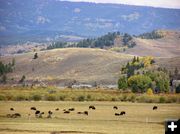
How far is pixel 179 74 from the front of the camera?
180875 millimetres

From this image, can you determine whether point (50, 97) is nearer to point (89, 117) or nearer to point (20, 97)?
point (20, 97)

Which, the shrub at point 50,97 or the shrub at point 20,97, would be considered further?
the shrub at point 50,97

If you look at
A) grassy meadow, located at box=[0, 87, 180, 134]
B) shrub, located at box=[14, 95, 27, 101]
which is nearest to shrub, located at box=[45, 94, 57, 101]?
grassy meadow, located at box=[0, 87, 180, 134]

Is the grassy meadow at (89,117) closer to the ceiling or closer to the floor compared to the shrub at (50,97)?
closer to the ceiling

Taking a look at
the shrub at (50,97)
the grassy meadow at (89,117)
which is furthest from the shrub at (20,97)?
the shrub at (50,97)

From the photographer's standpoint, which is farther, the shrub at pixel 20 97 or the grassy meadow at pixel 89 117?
the shrub at pixel 20 97

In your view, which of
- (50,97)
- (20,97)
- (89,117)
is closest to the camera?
(89,117)

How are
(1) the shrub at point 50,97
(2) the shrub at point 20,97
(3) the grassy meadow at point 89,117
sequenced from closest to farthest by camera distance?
1. (3) the grassy meadow at point 89,117
2. (2) the shrub at point 20,97
3. (1) the shrub at point 50,97

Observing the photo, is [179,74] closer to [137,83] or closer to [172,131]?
[137,83]

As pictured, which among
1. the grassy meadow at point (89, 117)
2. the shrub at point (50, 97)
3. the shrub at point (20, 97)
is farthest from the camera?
the shrub at point (50, 97)

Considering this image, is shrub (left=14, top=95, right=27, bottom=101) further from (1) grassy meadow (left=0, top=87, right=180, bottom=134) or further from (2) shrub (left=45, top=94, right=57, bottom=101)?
(2) shrub (left=45, top=94, right=57, bottom=101)

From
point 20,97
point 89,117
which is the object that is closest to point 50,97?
point 20,97

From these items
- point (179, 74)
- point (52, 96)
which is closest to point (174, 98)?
point (52, 96)

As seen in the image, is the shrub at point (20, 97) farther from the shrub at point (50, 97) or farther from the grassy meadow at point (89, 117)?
the shrub at point (50, 97)
